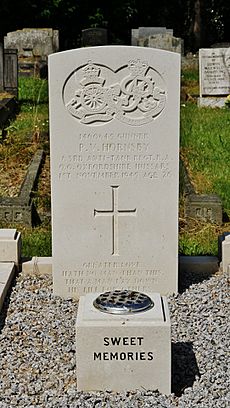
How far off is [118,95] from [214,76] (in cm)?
1105

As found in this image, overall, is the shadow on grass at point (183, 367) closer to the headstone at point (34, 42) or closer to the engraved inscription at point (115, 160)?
the engraved inscription at point (115, 160)

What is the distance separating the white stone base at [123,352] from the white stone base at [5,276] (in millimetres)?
1296

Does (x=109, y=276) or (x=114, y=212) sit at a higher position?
(x=114, y=212)

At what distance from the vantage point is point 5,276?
5609mm

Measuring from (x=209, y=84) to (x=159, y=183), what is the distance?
11.2 metres

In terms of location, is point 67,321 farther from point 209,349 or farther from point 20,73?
point 20,73

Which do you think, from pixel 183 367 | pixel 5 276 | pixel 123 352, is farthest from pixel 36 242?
pixel 123 352

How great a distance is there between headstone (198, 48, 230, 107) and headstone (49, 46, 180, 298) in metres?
10.9

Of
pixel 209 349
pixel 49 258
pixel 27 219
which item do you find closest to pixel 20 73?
pixel 27 219

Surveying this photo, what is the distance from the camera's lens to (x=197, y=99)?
1633 cm

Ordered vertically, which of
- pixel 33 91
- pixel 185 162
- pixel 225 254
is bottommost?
pixel 225 254

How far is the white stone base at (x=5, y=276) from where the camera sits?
5.33 metres

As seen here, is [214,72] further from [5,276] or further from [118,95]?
[5,276]

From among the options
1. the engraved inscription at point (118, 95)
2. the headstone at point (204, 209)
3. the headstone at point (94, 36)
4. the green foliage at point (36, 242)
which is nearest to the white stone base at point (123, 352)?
the engraved inscription at point (118, 95)
